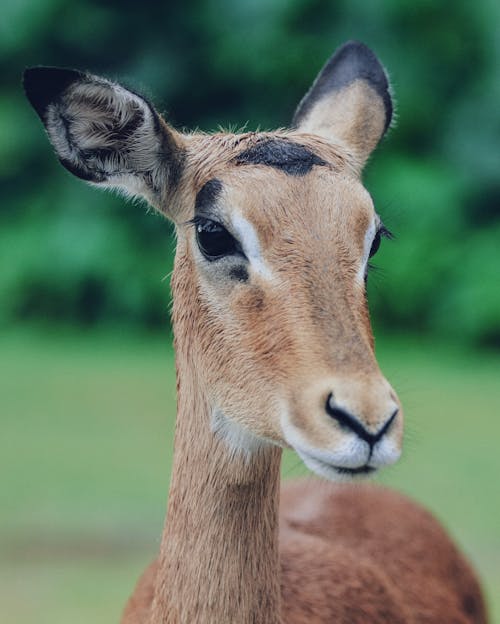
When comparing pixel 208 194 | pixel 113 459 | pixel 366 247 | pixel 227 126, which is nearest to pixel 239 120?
pixel 227 126

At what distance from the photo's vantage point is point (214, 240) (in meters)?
4.05

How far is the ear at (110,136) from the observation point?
14.0ft

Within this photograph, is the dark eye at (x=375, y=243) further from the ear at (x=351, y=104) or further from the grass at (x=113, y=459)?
the grass at (x=113, y=459)

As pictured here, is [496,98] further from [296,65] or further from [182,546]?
[182,546]

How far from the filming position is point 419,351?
1534cm

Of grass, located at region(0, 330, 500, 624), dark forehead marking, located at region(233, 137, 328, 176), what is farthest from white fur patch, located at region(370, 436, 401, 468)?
grass, located at region(0, 330, 500, 624)

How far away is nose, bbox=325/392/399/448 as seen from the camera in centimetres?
343

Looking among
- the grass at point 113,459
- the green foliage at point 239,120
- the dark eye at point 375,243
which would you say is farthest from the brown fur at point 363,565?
the green foliage at point 239,120

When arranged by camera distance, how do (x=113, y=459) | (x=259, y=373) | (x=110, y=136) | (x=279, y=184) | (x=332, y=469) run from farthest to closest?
(x=113, y=459) < (x=110, y=136) < (x=279, y=184) < (x=259, y=373) < (x=332, y=469)

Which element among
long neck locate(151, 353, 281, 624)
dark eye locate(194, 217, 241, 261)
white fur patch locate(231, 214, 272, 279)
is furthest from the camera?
long neck locate(151, 353, 281, 624)

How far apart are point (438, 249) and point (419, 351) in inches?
68.0

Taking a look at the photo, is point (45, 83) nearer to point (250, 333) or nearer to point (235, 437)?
point (250, 333)

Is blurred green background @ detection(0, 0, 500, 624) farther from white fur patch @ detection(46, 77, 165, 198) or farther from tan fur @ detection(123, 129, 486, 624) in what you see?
tan fur @ detection(123, 129, 486, 624)

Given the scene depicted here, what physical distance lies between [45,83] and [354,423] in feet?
5.50
